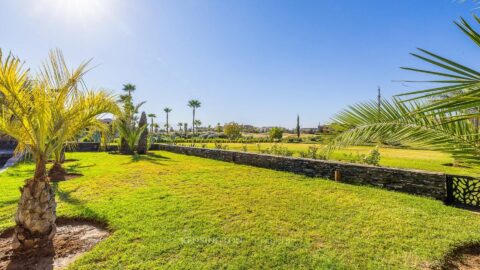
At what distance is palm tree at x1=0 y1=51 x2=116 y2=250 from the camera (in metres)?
3.47

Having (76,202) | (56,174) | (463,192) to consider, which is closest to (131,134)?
(56,174)

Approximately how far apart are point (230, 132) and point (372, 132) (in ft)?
119

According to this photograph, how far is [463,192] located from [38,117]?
9.34 metres

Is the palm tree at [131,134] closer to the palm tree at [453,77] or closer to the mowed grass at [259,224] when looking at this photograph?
the mowed grass at [259,224]

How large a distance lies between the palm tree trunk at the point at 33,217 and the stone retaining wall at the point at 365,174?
8146 mm

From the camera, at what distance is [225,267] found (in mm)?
3223

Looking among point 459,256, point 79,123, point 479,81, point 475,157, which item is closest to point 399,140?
point 475,157

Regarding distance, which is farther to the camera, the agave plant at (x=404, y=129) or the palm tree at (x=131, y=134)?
the palm tree at (x=131, y=134)

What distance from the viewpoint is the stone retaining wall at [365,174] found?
6656 millimetres

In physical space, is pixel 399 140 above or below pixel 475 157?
above

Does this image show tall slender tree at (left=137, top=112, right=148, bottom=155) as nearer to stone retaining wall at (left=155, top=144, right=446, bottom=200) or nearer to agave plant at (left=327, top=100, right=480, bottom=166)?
stone retaining wall at (left=155, top=144, right=446, bottom=200)

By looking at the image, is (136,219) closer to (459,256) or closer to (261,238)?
(261,238)

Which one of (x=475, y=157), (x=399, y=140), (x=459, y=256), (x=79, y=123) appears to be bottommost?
(x=459, y=256)

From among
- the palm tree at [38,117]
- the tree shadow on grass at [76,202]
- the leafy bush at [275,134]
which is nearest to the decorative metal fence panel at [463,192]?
the tree shadow on grass at [76,202]
